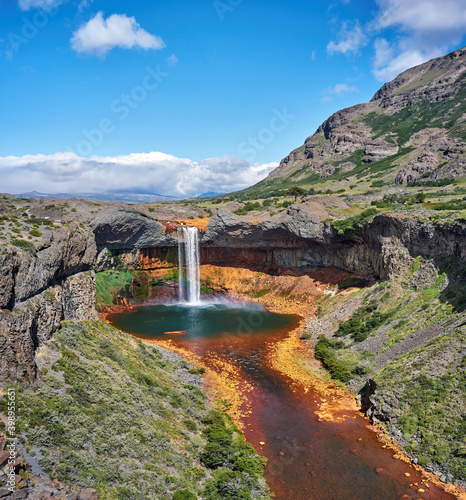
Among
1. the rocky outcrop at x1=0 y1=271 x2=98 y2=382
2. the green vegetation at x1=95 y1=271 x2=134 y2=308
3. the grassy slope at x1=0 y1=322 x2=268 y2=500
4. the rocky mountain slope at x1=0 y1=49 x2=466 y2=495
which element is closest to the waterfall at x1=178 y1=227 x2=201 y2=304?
the rocky mountain slope at x1=0 y1=49 x2=466 y2=495

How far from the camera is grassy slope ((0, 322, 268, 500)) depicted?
16.7 metres

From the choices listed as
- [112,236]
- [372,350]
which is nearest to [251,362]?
[372,350]

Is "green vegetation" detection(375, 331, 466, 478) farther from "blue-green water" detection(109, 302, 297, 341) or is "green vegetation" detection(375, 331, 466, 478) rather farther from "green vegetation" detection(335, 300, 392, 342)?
"blue-green water" detection(109, 302, 297, 341)

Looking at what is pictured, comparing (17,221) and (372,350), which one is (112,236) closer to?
(17,221)

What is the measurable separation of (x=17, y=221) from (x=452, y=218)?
152ft

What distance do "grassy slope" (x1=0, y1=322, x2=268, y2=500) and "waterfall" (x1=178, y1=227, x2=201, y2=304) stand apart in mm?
42098

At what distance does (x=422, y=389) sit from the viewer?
2716cm

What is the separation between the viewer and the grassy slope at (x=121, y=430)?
54.6 feet

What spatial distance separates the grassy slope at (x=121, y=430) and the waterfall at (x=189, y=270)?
42.1m

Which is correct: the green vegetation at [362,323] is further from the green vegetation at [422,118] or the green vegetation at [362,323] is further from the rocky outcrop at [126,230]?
the green vegetation at [422,118]

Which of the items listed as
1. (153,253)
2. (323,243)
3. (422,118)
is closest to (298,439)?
(323,243)

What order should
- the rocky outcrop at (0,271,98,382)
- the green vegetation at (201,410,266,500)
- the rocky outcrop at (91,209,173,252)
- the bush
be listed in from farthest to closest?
the rocky outcrop at (91,209,173,252) < the green vegetation at (201,410,266,500) < the rocky outcrop at (0,271,98,382) < the bush

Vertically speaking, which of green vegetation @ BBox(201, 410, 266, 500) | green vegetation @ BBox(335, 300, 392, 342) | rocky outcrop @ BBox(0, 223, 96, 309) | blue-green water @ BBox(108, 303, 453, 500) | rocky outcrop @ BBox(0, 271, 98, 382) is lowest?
blue-green water @ BBox(108, 303, 453, 500)

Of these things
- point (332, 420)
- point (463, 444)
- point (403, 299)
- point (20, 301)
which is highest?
point (20, 301)
